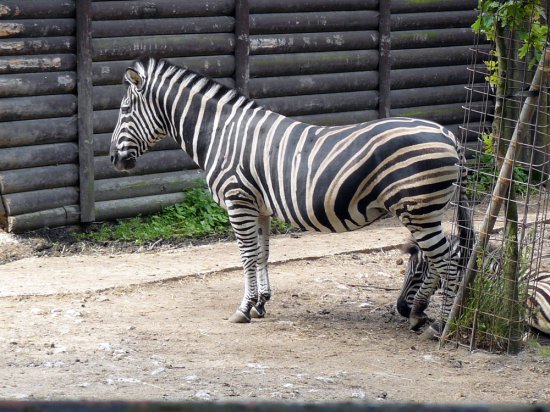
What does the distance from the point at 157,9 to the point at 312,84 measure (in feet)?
8.01

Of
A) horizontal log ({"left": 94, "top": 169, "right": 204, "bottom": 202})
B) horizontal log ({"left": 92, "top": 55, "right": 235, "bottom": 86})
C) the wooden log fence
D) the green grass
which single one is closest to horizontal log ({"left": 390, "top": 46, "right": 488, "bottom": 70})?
the wooden log fence

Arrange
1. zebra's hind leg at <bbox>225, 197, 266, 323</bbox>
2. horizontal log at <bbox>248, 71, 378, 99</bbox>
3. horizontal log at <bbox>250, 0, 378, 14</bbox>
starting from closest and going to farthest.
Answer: zebra's hind leg at <bbox>225, 197, 266, 323</bbox> → horizontal log at <bbox>250, 0, 378, 14</bbox> → horizontal log at <bbox>248, 71, 378, 99</bbox>

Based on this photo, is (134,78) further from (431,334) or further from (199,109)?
(431,334)

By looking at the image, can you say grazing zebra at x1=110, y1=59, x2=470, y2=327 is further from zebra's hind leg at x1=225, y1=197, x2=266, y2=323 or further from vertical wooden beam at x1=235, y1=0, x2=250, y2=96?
vertical wooden beam at x1=235, y1=0, x2=250, y2=96

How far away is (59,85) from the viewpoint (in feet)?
30.5

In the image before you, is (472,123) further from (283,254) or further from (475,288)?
(475,288)

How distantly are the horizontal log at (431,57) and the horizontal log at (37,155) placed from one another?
5.01 meters

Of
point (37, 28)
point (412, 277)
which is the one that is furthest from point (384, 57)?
point (412, 277)

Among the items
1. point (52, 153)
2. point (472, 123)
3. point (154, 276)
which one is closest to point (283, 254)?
point (154, 276)

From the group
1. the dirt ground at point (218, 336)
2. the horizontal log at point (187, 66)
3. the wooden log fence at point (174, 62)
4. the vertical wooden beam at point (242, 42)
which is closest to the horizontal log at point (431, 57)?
the wooden log fence at point (174, 62)

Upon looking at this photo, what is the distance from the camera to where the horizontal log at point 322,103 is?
11.1 meters

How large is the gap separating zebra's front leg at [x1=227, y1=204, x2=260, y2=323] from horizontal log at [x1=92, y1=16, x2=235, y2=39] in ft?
11.8

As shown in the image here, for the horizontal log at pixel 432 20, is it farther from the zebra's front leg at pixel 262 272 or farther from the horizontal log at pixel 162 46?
the zebra's front leg at pixel 262 272

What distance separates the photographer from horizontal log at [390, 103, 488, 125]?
1249 centimetres
